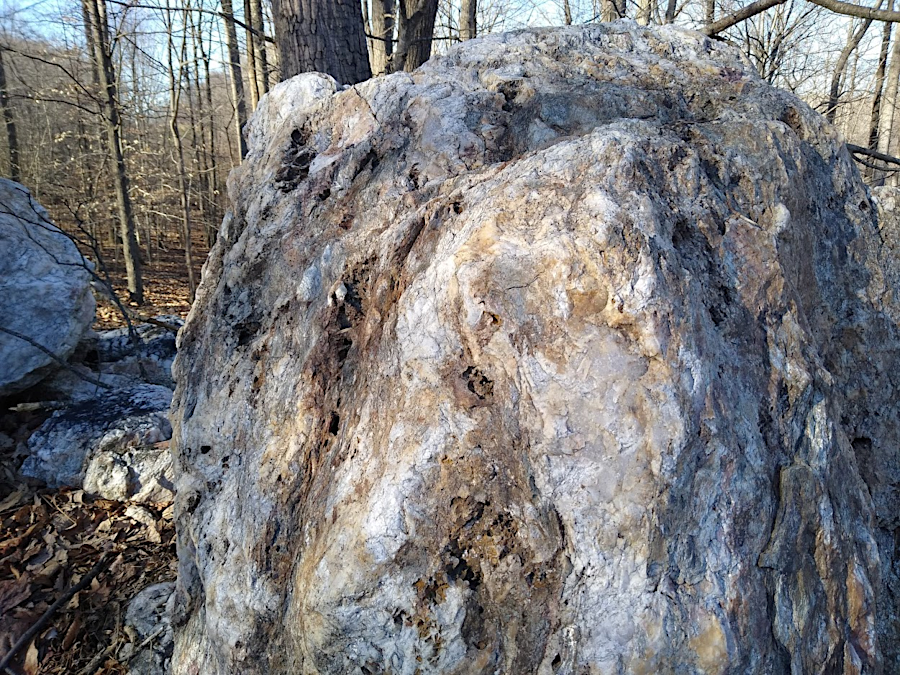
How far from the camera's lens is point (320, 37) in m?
3.50

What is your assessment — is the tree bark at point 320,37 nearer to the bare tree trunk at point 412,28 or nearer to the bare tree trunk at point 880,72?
the bare tree trunk at point 412,28

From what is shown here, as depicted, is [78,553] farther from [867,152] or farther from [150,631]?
[867,152]

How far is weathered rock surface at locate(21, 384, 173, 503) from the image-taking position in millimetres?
3531

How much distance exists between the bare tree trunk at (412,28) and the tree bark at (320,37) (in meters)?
1.48

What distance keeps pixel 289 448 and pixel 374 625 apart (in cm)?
55

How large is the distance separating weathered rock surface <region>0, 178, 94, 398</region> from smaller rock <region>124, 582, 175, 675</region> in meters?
2.20

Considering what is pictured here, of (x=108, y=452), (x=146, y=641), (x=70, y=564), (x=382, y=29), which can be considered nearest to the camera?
(x=146, y=641)

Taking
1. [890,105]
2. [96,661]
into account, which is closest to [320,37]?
[96,661]

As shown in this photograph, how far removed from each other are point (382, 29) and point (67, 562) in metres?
5.19

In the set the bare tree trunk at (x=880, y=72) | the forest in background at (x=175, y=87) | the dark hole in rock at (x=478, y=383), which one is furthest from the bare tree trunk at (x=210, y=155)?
the bare tree trunk at (x=880, y=72)

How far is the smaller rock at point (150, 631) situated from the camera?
2.32m

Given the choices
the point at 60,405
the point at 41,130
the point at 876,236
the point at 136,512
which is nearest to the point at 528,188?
the point at 876,236

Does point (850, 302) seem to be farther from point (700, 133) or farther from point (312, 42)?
point (312, 42)

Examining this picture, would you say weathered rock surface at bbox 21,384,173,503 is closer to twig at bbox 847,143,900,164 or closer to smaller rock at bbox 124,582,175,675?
smaller rock at bbox 124,582,175,675
